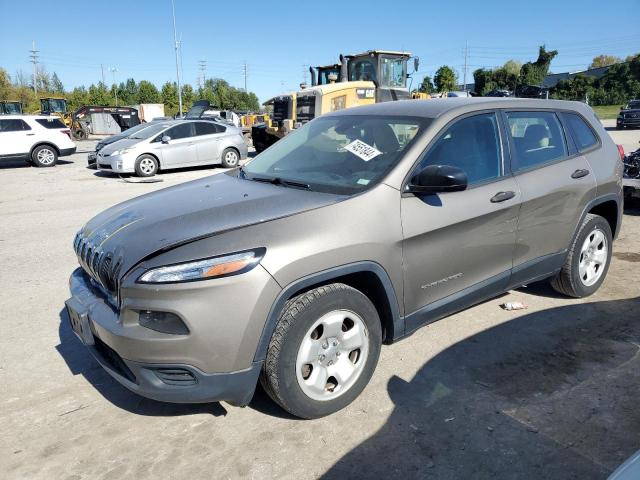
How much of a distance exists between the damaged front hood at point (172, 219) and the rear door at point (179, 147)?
11.5 m

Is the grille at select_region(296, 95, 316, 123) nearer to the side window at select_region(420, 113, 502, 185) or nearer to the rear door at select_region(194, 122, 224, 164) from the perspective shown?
the rear door at select_region(194, 122, 224, 164)

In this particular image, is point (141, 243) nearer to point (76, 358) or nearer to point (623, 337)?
point (76, 358)

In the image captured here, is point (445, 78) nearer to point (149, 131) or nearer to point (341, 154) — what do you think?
point (149, 131)

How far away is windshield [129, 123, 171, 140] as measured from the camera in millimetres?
14355

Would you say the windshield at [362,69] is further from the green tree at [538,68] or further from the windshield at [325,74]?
the green tree at [538,68]

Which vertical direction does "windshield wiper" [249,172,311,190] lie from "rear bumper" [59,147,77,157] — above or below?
below

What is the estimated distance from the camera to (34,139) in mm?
16719

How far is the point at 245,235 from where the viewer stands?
257 cm

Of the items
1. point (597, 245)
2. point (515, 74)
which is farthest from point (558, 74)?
point (597, 245)

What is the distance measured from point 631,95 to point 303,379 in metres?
56.1

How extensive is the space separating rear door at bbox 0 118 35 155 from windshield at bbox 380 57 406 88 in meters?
11.6

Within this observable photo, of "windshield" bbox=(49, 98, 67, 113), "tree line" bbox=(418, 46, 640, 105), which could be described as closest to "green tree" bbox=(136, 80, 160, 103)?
"windshield" bbox=(49, 98, 67, 113)

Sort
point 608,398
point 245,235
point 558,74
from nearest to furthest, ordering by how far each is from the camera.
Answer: point 245,235
point 608,398
point 558,74

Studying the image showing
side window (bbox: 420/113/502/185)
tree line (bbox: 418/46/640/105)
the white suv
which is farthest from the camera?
tree line (bbox: 418/46/640/105)
